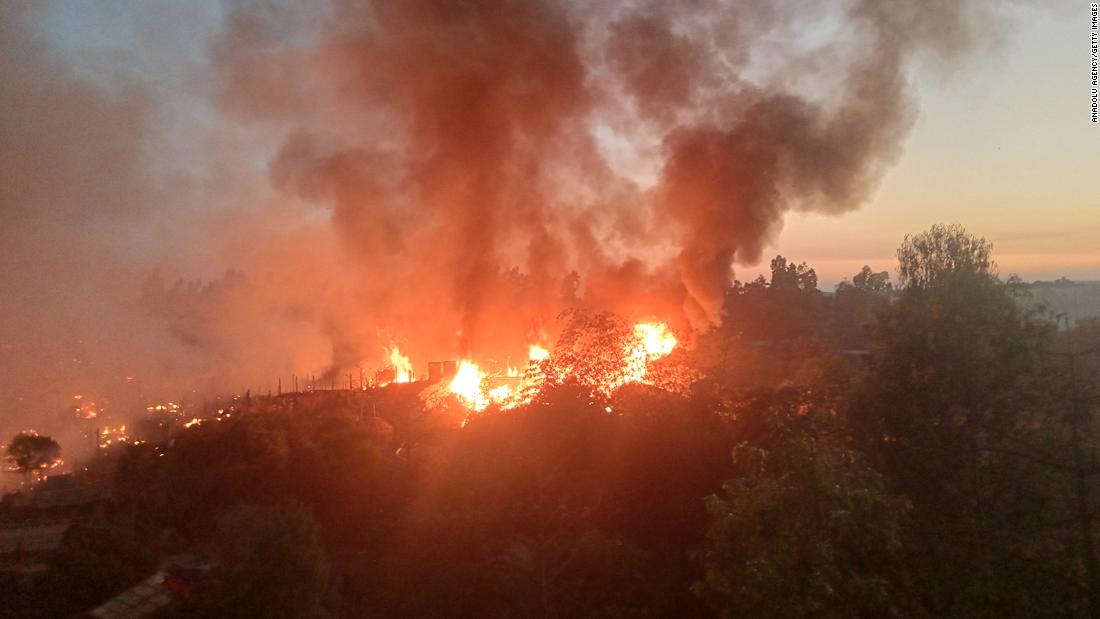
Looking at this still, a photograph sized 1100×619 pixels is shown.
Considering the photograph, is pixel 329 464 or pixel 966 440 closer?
pixel 966 440

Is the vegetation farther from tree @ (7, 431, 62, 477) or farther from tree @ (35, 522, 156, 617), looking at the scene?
tree @ (7, 431, 62, 477)

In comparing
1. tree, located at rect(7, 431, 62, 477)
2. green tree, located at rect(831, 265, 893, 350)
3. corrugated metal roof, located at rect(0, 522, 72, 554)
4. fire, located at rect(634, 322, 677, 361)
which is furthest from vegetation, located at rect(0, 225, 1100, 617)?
green tree, located at rect(831, 265, 893, 350)

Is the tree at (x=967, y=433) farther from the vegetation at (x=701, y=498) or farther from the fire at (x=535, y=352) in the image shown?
the fire at (x=535, y=352)

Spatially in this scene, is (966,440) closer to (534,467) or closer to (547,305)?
(534,467)

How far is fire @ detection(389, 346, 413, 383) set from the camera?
44906mm

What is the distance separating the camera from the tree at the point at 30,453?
2998 cm

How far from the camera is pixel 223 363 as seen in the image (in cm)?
4703

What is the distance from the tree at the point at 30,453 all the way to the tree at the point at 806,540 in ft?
97.6

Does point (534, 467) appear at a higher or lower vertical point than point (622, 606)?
higher

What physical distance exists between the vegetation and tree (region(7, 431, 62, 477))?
12688 millimetres

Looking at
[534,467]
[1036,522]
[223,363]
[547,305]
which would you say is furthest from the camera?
[223,363]

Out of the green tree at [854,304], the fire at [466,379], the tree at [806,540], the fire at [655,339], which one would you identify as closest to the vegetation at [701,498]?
the tree at [806,540]

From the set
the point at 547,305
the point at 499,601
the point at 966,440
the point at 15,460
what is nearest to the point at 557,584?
the point at 499,601

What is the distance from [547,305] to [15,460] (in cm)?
2481
